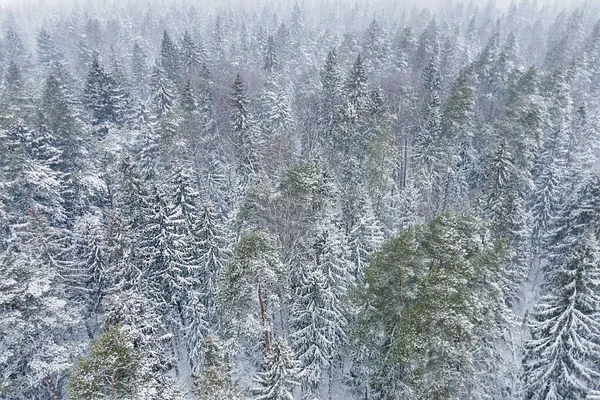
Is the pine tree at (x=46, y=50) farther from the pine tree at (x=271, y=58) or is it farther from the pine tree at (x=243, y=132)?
the pine tree at (x=243, y=132)

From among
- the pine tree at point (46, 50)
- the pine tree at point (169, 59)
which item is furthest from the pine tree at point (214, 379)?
the pine tree at point (46, 50)

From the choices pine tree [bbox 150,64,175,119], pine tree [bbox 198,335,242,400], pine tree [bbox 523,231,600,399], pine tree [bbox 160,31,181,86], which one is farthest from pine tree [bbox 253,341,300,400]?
pine tree [bbox 160,31,181,86]

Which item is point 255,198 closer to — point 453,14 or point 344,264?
point 344,264

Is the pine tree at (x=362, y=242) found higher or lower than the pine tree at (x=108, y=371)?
lower

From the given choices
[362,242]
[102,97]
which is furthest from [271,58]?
[362,242]

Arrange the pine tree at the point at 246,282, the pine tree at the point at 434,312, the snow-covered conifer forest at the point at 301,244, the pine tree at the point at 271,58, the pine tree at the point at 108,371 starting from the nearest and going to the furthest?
the pine tree at the point at 108,371, the pine tree at the point at 434,312, the snow-covered conifer forest at the point at 301,244, the pine tree at the point at 246,282, the pine tree at the point at 271,58

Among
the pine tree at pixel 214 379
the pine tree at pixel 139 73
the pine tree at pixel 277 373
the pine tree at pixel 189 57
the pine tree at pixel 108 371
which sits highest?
the pine tree at pixel 108 371
